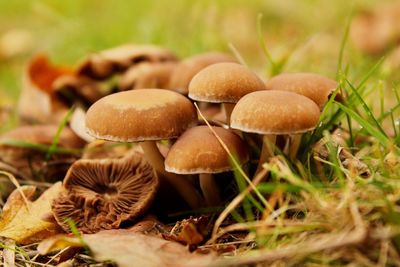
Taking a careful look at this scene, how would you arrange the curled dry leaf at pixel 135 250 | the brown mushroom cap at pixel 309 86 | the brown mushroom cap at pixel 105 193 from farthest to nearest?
the brown mushroom cap at pixel 105 193
the brown mushroom cap at pixel 309 86
the curled dry leaf at pixel 135 250

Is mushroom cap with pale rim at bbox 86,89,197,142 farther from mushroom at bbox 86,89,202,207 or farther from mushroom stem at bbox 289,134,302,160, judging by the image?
mushroom stem at bbox 289,134,302,160

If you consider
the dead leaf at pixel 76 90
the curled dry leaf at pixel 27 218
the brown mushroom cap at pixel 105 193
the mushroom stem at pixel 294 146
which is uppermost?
the mushroom stem at pixel 294 146

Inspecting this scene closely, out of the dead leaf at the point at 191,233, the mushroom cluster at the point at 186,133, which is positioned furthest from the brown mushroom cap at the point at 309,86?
the dead leaf at the point at 191,233

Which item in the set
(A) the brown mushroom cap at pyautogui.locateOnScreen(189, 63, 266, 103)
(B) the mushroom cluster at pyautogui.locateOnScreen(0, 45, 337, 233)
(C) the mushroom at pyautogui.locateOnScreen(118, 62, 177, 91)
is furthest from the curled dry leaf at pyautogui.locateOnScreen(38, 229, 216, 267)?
(C) the mushroom at pyautogui.locateOnScreen(118, 62, 177, 91)

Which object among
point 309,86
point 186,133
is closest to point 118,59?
point 186,133

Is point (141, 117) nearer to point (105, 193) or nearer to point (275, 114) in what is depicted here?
point (275, 114)

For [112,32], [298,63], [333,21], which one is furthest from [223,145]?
[333,21]

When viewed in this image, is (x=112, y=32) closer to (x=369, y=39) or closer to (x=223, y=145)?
(x=369, y=39)

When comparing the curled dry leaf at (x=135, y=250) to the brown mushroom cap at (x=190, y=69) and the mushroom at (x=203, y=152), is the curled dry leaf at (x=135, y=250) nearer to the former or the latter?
the mushroom at (x=203, y=152)
